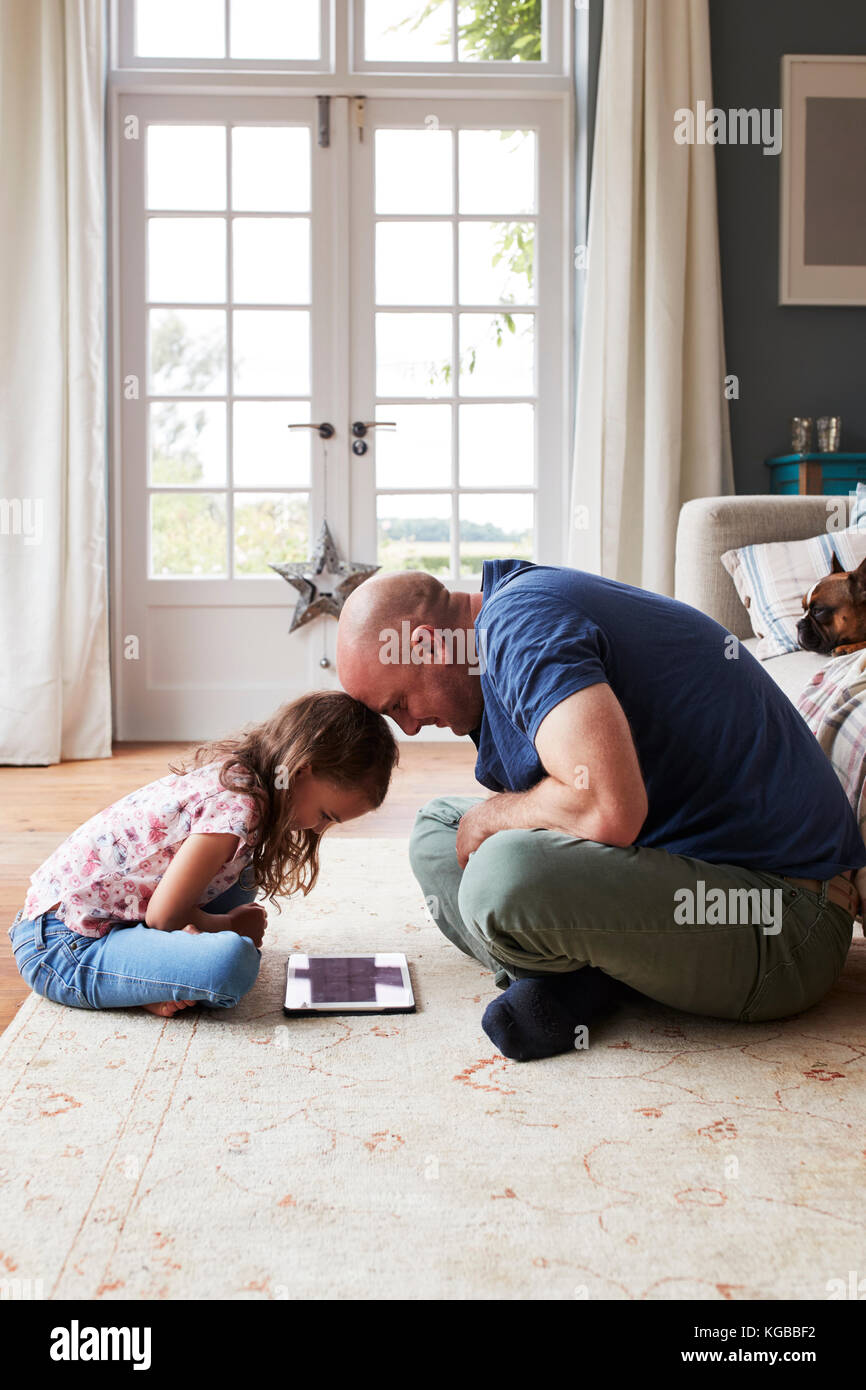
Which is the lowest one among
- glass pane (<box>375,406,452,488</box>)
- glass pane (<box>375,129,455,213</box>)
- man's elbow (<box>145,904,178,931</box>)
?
man's elbow (<box>145,904,178,931</box>)

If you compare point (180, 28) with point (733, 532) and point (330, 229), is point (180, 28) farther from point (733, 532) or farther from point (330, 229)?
point (733, 532)

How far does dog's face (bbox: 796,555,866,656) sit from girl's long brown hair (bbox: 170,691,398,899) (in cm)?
123

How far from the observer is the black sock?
1.46m

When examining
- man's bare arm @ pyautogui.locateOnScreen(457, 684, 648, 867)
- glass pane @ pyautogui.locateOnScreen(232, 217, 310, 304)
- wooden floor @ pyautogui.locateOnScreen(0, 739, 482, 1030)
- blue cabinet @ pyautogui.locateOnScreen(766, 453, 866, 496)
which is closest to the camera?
man's bare arm @ pyautogui.locateOnScreen(457, 684, 648, 867)

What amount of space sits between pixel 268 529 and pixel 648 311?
1.47 m

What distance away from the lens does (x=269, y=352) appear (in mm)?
4168

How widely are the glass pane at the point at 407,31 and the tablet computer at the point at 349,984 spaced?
343cm

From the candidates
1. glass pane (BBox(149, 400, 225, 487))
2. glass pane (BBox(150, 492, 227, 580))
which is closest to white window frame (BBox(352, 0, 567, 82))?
glass pane (BBox(149, 400, 225, 487))

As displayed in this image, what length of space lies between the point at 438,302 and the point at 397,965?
3.00 meters

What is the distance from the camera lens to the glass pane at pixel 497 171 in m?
4.18

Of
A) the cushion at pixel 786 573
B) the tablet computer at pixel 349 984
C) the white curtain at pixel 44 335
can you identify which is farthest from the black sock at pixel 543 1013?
the white curtain at pixel 44 335

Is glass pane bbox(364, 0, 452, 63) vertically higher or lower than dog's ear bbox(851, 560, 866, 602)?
higher

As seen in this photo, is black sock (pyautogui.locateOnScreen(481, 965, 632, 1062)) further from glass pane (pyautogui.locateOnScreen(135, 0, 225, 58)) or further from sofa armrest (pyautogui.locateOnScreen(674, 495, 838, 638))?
glass pane (pyautogui.locateOnScreen(135, 0, 225, 58))

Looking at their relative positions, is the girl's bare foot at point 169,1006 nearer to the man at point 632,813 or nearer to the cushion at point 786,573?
the man at point 632,813
